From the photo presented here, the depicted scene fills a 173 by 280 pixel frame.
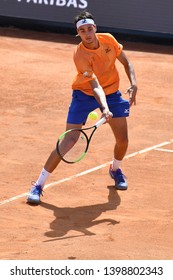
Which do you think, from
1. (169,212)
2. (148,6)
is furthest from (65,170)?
(148,6)

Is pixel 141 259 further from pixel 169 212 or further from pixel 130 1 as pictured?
pixel 130 1

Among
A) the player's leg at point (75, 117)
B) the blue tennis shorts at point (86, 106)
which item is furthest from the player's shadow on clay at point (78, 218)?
the blue tennis shorts at point (86, 106)

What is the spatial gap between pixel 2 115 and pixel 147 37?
5.84m

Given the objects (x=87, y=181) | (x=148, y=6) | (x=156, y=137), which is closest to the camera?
(x=87, y=181)

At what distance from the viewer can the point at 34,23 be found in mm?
19609

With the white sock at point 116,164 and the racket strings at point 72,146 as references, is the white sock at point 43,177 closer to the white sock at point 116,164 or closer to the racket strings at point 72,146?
the racket strings at point 72,146

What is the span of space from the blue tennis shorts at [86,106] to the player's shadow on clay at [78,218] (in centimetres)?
108

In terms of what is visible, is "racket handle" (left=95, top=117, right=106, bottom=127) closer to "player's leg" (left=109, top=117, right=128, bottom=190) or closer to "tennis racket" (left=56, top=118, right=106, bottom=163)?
"tennis racket" (left=56, top=118, right=106, bottom=163)

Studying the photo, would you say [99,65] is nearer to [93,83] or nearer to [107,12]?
[93,83]

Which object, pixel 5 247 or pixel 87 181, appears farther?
pixel 87 181

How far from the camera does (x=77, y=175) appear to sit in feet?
38.7

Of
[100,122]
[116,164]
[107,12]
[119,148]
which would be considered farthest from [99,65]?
→ [107,12]
